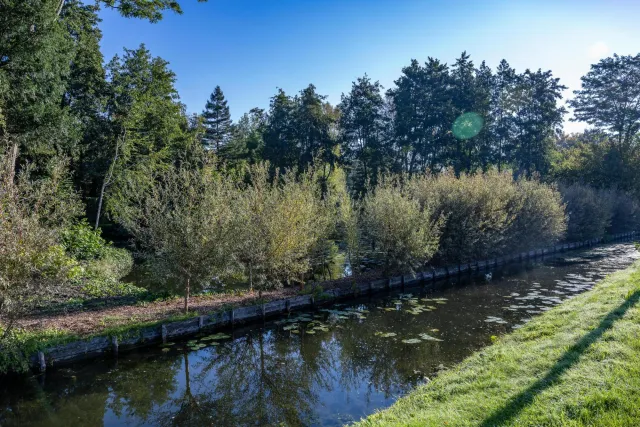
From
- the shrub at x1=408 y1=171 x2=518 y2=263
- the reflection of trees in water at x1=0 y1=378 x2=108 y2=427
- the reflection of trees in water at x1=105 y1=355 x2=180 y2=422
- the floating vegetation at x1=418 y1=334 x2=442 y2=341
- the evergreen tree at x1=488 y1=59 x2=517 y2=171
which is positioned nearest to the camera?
the reflection of trees in water at x1=0 y1=378 x2=108 y2=427

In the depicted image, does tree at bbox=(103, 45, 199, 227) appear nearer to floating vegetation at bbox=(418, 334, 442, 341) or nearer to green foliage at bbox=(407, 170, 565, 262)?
green foliage at bbox=(407, 170, 565, 262)

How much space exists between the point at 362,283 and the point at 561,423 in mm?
13704

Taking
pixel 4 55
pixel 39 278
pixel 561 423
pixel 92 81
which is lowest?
pixel 561 423

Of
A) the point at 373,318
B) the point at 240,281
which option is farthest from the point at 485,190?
the point at 240,281

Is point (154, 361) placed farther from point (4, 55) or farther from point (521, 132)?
point (521, 132)

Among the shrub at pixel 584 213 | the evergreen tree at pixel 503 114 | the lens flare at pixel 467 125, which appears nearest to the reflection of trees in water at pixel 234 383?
the shrub at pixel 584 213

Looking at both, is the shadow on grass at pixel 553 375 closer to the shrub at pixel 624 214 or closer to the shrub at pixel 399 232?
the shrub at pixel 399 232

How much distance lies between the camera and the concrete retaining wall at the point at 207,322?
10.0 metres

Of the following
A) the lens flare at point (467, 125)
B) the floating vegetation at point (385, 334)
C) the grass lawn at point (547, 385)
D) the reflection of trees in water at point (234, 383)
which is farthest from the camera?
the lens flare at point (467, 125)

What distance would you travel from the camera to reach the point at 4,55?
17297 millimetres

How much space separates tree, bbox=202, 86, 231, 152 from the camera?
49562 millimetres

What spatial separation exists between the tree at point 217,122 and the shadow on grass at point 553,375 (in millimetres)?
45583

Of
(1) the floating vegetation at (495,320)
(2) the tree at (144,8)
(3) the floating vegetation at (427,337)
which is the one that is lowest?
(3) the floating vegetation at (427,337)

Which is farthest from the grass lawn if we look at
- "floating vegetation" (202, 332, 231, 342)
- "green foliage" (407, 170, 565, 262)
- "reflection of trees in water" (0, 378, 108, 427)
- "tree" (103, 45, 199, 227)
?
"tree" (103, 45, 199, 227)
